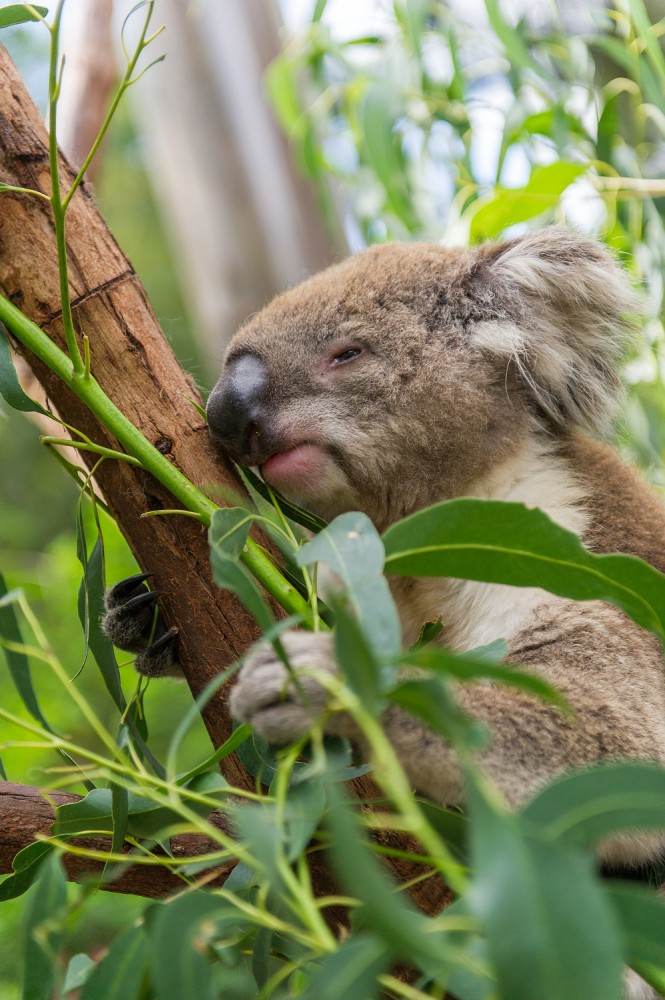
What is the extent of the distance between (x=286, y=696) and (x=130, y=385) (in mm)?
835

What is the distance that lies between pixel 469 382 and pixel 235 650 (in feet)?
3.36

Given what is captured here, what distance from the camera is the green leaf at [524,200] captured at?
3.11 m

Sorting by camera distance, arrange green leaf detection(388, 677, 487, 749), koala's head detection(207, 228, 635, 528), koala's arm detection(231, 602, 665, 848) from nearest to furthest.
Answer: green leaf detection(388, 677, 487, 749)
koala's arm detection(231, 602, 665, 848)
koala's head detection(207, 228, 635, 528)

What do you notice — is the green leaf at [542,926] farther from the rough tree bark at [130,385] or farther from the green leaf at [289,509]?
the green leaf at [289,509]

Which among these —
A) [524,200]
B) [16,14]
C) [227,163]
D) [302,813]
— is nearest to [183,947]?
[302,813]

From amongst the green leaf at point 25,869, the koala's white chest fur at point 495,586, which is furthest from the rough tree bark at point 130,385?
the koala's white chest fur at point 495,586

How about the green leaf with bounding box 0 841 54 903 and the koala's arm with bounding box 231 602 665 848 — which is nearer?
the koala's arm with bounding box 231 602 665 848

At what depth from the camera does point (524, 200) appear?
3.23 meters

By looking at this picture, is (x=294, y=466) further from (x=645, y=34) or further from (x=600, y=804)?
(x=645, y=34)

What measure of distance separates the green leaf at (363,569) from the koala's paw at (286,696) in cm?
14

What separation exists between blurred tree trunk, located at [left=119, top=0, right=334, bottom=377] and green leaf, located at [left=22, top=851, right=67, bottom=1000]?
5740mm

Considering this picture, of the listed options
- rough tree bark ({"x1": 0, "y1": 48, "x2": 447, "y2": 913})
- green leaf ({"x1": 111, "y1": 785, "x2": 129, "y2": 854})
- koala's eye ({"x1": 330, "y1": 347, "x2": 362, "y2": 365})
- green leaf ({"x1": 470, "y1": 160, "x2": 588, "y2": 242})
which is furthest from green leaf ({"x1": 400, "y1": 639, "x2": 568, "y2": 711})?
green leaf ({"x1": 470, "y1": 160, "x2": 588, "y2": 242})

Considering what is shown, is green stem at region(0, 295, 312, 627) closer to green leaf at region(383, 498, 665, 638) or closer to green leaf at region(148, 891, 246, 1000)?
Answer: green leaf at region(383, 498, 665, 638)

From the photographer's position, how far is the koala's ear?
2.57 metres
